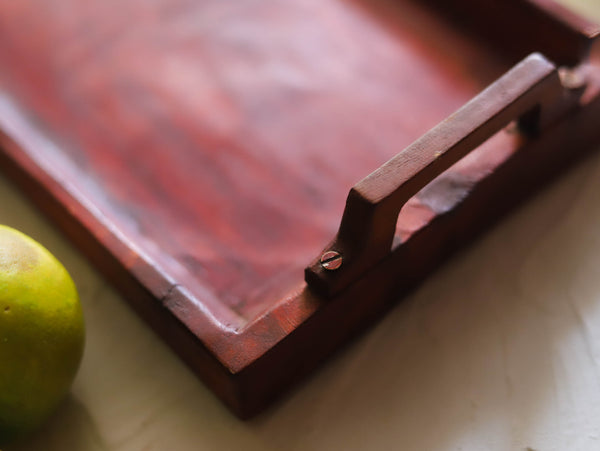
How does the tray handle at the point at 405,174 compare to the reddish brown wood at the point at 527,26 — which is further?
the reddish brown wood at the point at 527,26

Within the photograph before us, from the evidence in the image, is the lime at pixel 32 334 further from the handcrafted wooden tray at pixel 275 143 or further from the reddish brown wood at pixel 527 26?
the reddish brown wood at pixel 527 26

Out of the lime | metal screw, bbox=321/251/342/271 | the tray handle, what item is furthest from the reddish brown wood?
the lime

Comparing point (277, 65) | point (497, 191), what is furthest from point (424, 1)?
point (497, 191)

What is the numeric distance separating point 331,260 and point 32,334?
204mm

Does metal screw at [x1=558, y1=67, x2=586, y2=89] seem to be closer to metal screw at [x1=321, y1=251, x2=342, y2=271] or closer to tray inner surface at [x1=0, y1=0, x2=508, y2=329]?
tray inner surface at [x1=0, y1=0, x2=508, y2=329]

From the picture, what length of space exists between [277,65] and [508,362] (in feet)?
1.25

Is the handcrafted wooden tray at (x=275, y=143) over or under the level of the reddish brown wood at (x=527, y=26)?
under

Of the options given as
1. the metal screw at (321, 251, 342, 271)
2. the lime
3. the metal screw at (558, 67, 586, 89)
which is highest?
A: the metal screw at (558, 67, 586, 89)

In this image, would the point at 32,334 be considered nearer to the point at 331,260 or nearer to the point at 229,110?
the point at 331,260

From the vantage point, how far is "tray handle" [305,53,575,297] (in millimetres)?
472

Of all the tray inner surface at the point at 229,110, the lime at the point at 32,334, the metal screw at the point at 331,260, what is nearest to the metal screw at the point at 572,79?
the tray inner surface at the point at 229,110

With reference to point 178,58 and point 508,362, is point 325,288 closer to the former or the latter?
point 508,362

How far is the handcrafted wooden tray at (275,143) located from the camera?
506 mm

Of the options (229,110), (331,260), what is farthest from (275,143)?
(331,260)
